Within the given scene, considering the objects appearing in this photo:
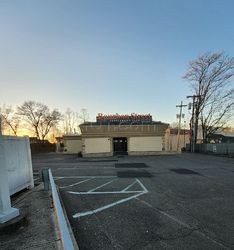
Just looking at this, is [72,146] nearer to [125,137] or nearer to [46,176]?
[125,137]

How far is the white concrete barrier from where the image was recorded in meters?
3.75

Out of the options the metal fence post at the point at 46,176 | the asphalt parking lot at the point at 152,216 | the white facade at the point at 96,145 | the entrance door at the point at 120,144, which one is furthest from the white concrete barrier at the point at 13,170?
the entrance door at the point at 120,144

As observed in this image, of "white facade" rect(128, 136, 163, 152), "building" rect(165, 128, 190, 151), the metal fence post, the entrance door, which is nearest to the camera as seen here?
the metal fence post

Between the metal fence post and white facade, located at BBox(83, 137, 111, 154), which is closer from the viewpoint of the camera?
the metal fence post

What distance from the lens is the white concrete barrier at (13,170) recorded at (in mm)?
3748

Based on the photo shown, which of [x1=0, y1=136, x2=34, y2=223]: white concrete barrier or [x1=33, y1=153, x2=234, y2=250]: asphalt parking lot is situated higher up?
[x1=0, y1=136, x2=34, y2=223]: white concrete barrier

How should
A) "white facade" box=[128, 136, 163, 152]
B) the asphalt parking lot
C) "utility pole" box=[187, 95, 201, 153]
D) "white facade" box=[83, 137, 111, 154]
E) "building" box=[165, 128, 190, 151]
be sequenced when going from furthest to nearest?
"building" box=[165, 128, 190, 151]
"utility pole" box=[187, 95, 201, 153]
"white facade" box=[128, 136, 163, 152]
"white facade" box=[83, 137, 111, 154]
the asphalt parking lot

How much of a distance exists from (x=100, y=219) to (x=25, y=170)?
383 centimetres

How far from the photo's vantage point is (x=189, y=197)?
603 centimetres

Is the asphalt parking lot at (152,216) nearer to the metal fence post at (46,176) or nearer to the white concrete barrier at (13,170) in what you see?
the metal fence post at (46,176)

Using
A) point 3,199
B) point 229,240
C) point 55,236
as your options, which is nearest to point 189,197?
point 229,240

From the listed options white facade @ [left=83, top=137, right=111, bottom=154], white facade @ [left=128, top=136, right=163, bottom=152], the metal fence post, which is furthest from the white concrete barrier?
white facade @ [left=128, top=136, right=163, bottom=152]

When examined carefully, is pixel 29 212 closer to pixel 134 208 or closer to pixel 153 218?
pixel 134 208

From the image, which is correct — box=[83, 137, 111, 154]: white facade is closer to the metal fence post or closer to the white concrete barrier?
the white concrete barrier
